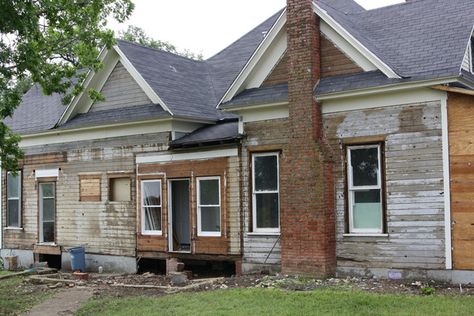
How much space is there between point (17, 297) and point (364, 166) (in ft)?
31.1

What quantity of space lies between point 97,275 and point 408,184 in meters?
10.2

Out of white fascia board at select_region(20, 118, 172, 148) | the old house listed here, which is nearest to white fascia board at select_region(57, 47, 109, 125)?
the old house

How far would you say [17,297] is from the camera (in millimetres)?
15734

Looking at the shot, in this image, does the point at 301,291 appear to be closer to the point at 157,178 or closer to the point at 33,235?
the point at 157,178

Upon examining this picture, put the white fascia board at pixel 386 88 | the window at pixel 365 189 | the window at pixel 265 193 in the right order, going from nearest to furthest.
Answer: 1. the white fascia board at pixel 386 88
2. the window at pixel 365 189
3. the window at pixel 265 193

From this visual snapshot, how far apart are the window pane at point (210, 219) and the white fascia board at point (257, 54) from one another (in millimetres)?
3187

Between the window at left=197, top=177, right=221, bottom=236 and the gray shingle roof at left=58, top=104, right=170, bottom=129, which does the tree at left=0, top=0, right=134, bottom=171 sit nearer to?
the gray shingle roof at left=58, top=104, right=170, bottom=129

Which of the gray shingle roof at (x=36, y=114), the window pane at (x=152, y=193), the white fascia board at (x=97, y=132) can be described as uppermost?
the gray shingle roof at (x=36, y=114)

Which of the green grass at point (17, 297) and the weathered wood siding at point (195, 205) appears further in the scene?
the weathered wood siding at point (195, 205)

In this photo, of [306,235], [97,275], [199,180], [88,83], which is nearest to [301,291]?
[306,235]

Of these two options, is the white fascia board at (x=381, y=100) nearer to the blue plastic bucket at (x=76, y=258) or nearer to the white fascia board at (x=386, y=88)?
the white fascia board at (x=386, y=88)

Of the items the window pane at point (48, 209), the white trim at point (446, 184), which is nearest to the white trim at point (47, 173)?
the window pane at point (48, 209)

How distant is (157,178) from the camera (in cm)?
1848

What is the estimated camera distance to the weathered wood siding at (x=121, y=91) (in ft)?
63.4
